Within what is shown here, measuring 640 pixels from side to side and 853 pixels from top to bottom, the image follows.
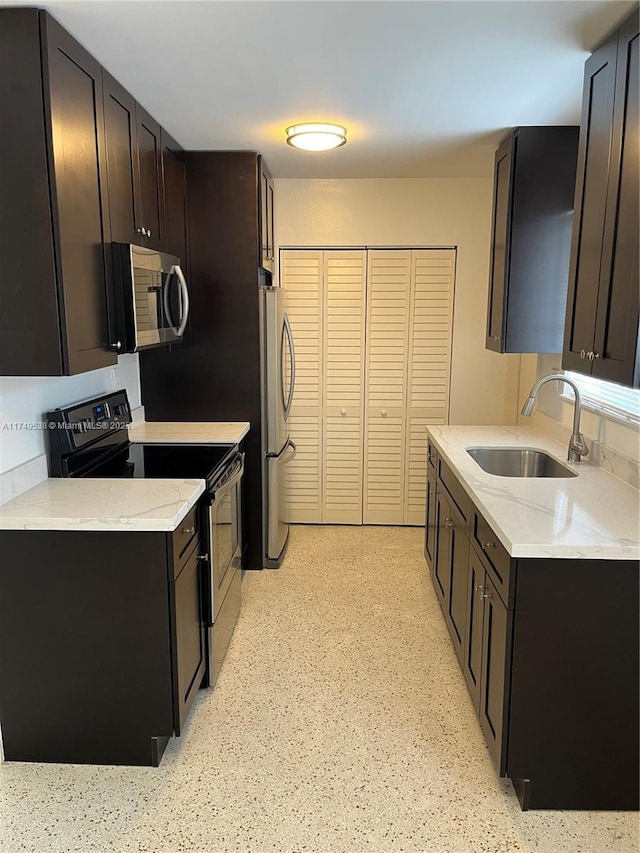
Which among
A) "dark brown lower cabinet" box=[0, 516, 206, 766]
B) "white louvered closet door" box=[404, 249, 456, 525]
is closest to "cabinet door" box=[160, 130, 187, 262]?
"white louvered closet door" box=[404, 249, 456, 525]

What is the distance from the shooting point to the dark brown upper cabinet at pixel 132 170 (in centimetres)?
230

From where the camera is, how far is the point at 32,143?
6.01 ft

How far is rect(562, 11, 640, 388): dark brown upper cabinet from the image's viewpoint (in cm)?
182

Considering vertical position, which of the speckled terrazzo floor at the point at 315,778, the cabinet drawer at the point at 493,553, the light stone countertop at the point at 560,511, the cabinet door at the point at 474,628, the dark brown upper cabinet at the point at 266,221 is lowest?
the speckled terrazzo floor at the point at 315,778

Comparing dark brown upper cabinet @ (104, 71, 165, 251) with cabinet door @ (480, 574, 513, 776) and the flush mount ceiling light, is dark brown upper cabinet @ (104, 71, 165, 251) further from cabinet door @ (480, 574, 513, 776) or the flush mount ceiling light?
cabinet door @ (480, 574, 513, 776)

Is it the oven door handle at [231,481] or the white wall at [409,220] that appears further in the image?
the white wall at [409,220]

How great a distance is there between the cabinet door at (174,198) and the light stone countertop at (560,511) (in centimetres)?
181

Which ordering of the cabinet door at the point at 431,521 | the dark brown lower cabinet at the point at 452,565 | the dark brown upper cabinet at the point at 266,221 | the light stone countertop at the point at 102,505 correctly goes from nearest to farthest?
the light stone countertop at the point at 102,505, the dark brown lower cabinet at the point at 452,565, the cabinet door at the point at 431,521, the dark brown upper cabinet at the point at 266,221

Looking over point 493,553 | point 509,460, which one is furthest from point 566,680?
point 509,460

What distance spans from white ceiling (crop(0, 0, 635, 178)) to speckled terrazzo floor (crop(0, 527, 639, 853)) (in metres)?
2.42

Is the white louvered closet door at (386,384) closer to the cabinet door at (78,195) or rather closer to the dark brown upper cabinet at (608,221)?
the dark brown upper cabinet at (608,221)

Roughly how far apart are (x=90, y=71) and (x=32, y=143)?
0.43 metres

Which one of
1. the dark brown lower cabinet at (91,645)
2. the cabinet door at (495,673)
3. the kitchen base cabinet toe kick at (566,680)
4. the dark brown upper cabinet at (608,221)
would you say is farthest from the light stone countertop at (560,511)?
the dark brown lower cabinet at (91,645)

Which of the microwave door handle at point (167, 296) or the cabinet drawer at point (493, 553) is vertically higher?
the microwave door handle at point (167, 296)
